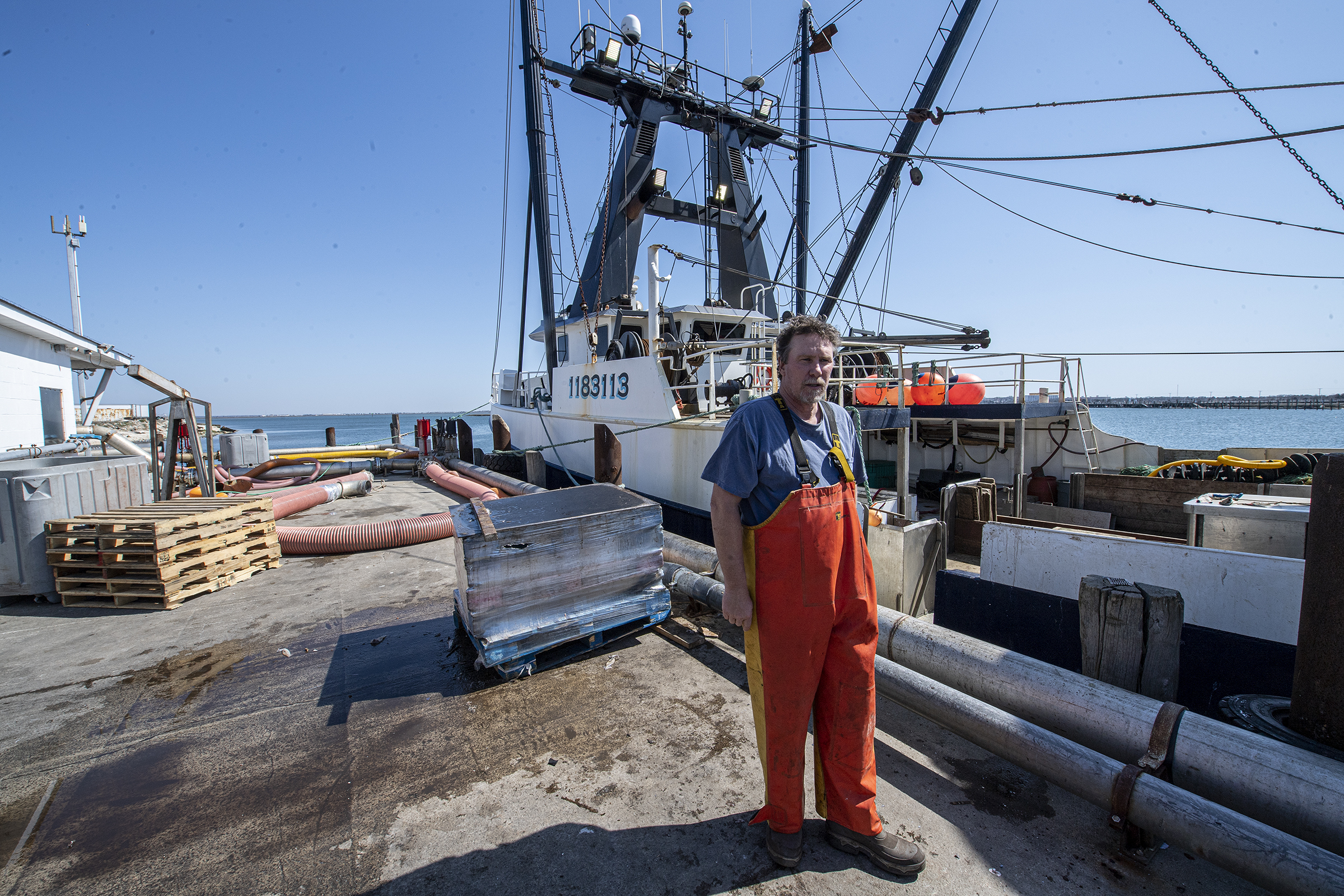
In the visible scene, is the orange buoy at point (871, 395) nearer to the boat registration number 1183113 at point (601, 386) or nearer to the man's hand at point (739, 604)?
the boat registration number 1183113 at point (601, 386)

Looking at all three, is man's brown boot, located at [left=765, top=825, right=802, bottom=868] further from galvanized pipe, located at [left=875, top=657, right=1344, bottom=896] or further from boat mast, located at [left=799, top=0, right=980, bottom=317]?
boat mast, located at [left=799, top=0, right=980, bottom=317]

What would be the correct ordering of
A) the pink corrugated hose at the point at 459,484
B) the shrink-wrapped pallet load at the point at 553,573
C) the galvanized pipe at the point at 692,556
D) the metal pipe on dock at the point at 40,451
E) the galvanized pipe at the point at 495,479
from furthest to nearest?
the pink corrugated hose at the point at 459,484 < the galvanized pipe at the point at 495,479 < the metal pipe on dock at the point at 40,451 < the galvanized pipe at the point at 692,556 < the shrink-wrapped pallet load at the point at 553,573

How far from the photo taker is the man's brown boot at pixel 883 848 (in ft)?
6.82

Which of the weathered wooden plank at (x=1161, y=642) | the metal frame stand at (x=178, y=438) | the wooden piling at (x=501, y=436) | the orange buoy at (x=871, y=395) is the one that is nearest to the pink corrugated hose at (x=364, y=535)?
the metal frame stand at (x=178, y=438)

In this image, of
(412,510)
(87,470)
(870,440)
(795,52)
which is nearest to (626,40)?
(795,52)

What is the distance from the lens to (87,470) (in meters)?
5.72

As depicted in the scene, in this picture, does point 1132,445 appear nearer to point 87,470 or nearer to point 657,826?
point 657,826

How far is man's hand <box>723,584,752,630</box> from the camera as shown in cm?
217

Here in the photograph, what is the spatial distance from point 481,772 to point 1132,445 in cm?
1036

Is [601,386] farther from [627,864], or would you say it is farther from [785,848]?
[785,848]

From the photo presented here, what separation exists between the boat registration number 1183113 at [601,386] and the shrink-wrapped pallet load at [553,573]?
5.30m

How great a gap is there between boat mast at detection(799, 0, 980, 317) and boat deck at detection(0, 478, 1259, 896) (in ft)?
28.8

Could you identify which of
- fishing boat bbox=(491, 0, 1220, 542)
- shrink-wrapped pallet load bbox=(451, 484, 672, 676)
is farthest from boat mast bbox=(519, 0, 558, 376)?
shrink-wrapped pallet load bbox=(451, 484, 672, 676)

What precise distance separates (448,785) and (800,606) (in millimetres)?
1972
